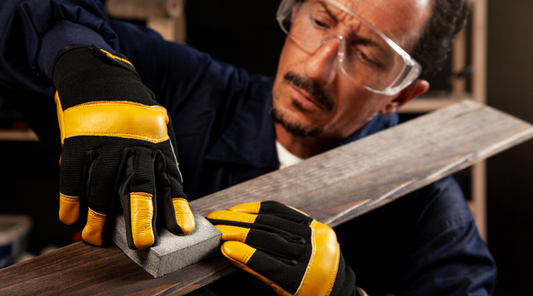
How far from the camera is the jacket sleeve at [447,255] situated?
3.47 feet

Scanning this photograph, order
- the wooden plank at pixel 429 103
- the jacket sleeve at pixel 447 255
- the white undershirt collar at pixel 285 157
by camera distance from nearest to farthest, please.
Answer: the jacket sleeve at pixel 447 255, the white undershirt collar at pixel 285 157, the wooden plank at pixel 429 103

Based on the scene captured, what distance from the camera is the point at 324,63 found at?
110cm

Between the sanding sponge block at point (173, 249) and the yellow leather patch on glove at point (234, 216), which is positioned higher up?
the sanding sponge block at point (173, 249)

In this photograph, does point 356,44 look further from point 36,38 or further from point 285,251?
point 36,38

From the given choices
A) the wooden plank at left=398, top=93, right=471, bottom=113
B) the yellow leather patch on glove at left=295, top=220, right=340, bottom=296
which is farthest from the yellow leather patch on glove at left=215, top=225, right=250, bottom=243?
the wooden plank at left=398, top=93, right=471, bottom=113

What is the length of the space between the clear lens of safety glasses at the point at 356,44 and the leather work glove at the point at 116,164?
0.63 metres

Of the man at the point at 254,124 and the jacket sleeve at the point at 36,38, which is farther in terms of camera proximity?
the jacket sleeve at the point at 36,38

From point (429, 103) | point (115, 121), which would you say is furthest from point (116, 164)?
point (429, 103)

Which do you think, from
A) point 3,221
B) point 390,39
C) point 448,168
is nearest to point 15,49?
point 390,39

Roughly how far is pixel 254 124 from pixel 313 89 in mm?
273

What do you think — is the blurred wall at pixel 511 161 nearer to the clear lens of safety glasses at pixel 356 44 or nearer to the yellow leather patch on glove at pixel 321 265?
the clear lens of safety glasses at pixel 356 44

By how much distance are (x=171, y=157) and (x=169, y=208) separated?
0.33 ft

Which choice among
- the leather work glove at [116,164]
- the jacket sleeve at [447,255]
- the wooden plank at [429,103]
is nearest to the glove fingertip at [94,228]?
the leather work glove at [116,164]

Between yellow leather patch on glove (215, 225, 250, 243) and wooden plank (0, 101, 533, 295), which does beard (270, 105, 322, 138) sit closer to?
wooden plank (0, 101, 533, 295)
